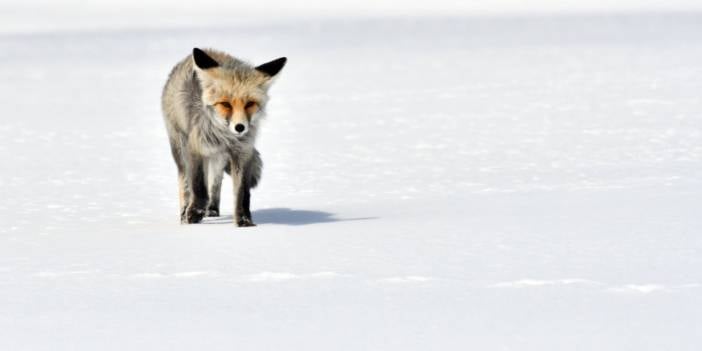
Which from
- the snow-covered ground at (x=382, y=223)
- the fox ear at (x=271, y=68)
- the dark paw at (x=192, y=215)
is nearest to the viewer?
the snow-covered ground at (x=382, y=223)

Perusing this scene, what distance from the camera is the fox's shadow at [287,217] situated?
25.6 feet

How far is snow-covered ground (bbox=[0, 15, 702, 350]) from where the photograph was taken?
185 inches

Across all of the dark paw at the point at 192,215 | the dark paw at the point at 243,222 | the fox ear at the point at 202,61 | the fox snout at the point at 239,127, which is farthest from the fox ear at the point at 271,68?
the dark paw at the point at 192,215

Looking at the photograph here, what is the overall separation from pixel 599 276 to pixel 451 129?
8.45 meters

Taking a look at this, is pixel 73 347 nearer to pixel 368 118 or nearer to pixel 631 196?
pixel 631 196

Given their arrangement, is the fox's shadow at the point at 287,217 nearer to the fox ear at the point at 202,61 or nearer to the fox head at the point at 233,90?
the fox head at the point at 233,90

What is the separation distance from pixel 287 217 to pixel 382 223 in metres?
1.03

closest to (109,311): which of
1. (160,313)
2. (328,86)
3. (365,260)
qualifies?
(160,313)

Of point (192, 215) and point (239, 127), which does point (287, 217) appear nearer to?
point (192, 215)

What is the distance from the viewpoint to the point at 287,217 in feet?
26.9

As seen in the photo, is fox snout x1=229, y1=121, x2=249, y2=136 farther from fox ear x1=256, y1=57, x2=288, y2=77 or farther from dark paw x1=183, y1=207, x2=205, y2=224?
dark paw x1=183, y1=207, x2=205, y2=224

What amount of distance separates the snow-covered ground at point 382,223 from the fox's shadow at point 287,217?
56 millimetres

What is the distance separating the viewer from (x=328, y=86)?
20203 mm

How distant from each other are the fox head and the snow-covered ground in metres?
0.82
